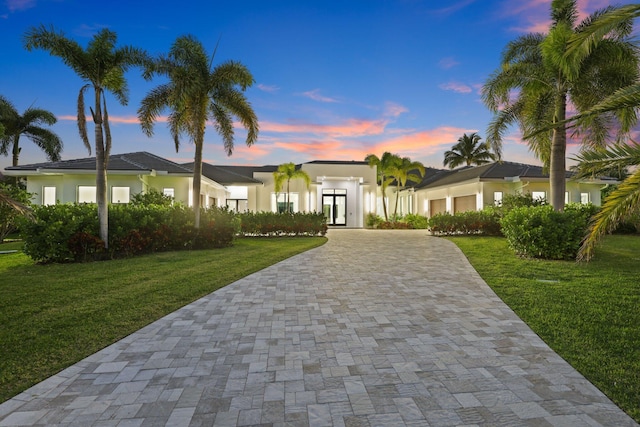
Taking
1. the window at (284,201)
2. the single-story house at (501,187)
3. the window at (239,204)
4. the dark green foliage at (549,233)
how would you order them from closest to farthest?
the dark green foliage at (549,233) → the single-story house at (501,187) → the window at (239,204) → the window at (284,201)

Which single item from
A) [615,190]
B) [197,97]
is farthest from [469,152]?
[615,190]

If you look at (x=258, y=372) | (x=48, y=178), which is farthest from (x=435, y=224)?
(x=48, y=178)

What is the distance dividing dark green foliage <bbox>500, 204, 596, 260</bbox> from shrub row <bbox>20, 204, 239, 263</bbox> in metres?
10.6

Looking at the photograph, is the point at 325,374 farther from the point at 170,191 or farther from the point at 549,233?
the point at 170,191

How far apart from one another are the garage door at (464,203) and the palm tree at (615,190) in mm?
20830

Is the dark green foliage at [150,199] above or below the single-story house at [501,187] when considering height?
below

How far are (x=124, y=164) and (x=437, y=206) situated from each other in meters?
23.5

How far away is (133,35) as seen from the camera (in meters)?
12.4

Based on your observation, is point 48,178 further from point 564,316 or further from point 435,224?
point 564,316

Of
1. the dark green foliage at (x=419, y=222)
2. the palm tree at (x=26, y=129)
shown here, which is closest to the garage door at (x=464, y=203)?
the dark green foliage at (x=419, y=222)

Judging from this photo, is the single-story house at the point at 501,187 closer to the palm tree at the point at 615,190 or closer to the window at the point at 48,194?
the palm tree at the point at 615,190

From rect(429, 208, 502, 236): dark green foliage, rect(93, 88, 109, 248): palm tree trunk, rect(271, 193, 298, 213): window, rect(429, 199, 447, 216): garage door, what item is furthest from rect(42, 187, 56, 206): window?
rect(429, 199, 447, 216): garage door

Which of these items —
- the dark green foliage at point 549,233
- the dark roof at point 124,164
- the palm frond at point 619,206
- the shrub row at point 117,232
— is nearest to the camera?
the palm frond at point 619,206

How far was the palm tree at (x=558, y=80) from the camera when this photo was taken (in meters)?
11.2
